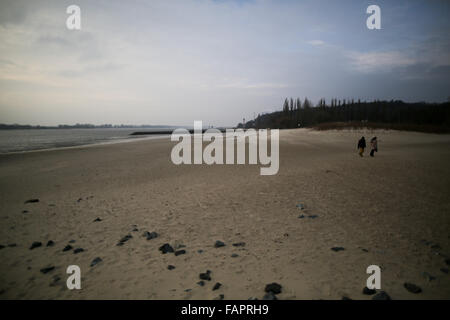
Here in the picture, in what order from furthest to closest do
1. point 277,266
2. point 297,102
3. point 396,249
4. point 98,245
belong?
point 297,102, point 98,245, point 396,249, point 277,266

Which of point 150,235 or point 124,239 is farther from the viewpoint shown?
point 150,235

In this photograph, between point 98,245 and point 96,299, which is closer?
point 96,299

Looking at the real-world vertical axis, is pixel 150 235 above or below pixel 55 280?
above

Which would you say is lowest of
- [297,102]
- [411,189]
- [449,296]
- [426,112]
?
[449,296]

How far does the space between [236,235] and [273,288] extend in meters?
2.01

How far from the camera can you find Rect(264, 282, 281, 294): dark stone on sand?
133 inches

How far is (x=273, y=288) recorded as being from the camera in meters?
3.42

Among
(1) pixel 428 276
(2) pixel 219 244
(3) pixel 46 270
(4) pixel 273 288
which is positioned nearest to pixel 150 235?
(2) pixel 219 244

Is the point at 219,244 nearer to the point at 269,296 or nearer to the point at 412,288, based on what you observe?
the point at 269,296

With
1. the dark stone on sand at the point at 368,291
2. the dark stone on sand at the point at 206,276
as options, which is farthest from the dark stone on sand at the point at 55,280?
the dark stone on sand at the point at 368,291

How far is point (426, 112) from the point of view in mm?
79312
